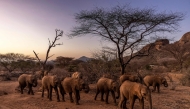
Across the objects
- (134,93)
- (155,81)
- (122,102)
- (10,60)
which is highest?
(10,60)

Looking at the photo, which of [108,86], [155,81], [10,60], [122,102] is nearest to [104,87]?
[108,86]

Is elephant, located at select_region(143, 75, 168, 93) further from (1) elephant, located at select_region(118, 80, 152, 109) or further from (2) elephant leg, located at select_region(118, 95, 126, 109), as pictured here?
(1) elephant, located at select_region(118, 80, 152, 109)

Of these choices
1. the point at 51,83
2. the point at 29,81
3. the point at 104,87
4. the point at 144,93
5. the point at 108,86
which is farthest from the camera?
the point at 29,81

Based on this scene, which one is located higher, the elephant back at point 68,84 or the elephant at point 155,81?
the elephant back at point 68,84

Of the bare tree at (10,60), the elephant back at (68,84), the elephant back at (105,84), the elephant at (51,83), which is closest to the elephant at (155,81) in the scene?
the elephant back at (105,84)

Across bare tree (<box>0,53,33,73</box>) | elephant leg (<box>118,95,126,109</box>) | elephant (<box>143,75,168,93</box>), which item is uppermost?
bare tree (<box>0,53,33,73</box>)

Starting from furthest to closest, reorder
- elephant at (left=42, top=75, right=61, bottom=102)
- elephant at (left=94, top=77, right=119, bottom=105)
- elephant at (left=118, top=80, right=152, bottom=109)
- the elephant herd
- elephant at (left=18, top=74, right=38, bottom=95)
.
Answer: elephant at (left=18, top=74, right=38, bottom=95), elephant at (left=42, top=75, right=61, bottom=102), elephant at (left=94, top=77, right=119, bottom=105), the elephant herd, elephant at (left=118, top=80, right=152, bottom=109)

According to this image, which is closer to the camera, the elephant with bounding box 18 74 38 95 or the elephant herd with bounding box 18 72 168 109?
the elephant herd with bounding box 18 72 168 109

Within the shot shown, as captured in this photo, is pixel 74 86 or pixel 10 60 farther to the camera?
pixel 10 60

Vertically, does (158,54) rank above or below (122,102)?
above

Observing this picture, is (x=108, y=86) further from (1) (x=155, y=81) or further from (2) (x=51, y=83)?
(1) (x=155, y=81)

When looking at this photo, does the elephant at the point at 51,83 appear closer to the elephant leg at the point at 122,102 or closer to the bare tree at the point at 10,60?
the elephant leg at the point at 122,102

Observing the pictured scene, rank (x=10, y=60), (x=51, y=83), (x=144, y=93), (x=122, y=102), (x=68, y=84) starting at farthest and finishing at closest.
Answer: (x=10, y=60) < (x=51, y=83) < (x=68, y=84) < (x=122, y=102) < (x=144, y=93)

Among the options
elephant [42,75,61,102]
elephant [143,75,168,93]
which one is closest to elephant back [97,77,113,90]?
elephant [42,75,61,102]
